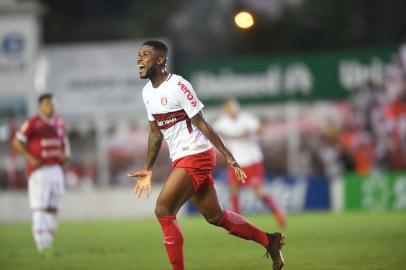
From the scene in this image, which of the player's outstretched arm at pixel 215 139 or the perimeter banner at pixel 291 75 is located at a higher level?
the player's outstretched arm at pixel 215 139

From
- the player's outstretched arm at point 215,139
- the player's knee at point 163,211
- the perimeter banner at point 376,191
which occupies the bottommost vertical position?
the perimeter banner at point 376,191

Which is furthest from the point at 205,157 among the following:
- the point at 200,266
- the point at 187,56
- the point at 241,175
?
the point at 187,56

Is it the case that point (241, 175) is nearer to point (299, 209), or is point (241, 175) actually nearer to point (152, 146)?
point (152, 146)

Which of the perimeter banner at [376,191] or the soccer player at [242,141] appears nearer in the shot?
the soccer player at [242,141]

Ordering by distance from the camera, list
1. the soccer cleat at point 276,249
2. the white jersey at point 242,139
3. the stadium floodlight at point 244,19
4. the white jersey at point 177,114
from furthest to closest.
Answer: the white jersey at point 242,139 → the stadium floodlight at point 244,19 → the soccer cleat at point 276,249 → the white jersey at point 177,114

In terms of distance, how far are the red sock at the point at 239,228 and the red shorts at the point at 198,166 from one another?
1.59 ft

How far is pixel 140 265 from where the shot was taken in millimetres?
13109

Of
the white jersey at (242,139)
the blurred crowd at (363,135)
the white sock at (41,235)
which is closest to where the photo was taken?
the white sock at (41,235)

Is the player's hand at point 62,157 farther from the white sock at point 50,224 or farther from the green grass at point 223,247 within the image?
the green grass at point 223,247

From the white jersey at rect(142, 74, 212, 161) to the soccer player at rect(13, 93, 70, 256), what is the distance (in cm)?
568

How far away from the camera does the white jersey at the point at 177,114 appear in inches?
418

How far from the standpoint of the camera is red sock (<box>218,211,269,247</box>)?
10984mm

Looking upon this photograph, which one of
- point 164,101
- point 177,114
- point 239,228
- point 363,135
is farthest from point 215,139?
point 363,135

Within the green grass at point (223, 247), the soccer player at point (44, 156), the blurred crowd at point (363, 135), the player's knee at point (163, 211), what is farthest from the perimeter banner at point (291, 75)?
the player's knee at point (163, 211)
